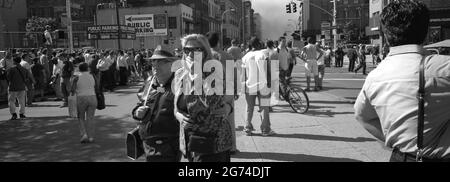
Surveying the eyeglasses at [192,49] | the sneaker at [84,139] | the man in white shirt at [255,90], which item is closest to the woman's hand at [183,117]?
the eyeglasses at [192,49]

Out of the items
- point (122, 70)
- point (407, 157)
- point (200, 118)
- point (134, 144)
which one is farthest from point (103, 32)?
point (407, 157)

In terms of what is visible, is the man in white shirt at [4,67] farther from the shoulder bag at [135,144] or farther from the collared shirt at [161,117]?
the collared shirt at [161,117]

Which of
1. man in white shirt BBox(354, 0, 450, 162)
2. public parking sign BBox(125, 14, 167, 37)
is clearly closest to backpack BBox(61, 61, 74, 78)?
man in white shirt BBox(354, 0, 450, 162)

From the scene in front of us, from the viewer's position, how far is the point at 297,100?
1002cm

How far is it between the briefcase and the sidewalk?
2224mm

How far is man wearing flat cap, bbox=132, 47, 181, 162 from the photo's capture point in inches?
160

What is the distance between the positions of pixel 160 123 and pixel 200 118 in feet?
2.03

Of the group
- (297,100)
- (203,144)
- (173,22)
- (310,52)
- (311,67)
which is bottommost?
(297,100)

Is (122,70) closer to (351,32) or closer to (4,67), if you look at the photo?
(4,67)

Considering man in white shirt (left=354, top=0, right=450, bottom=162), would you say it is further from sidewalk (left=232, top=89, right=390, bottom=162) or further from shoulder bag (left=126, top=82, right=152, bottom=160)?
sidewalk (left=232, top=89, right=390, bottom=162)

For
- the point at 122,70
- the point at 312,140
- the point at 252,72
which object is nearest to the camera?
the point at 312,140

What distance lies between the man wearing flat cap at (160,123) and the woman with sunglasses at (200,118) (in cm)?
30

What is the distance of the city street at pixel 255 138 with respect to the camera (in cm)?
655

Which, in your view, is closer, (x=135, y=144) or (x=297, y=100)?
(x=135, y=144)
